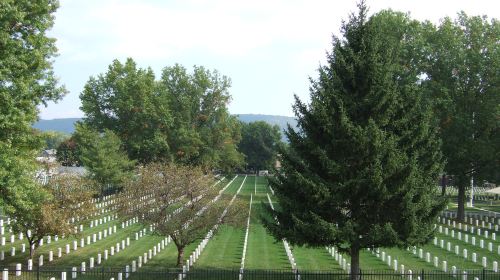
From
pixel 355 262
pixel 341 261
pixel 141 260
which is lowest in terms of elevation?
pixel 141 260

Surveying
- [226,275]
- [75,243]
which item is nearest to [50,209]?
[75,243]

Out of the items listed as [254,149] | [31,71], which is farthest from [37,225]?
[254,149]

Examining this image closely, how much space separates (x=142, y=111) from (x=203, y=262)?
36.6 meters

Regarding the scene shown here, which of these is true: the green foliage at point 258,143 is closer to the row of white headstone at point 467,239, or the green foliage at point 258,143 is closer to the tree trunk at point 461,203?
the tree trunk at point 461,203

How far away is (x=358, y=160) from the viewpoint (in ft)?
70.1

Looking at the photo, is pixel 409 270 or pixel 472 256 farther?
pixel 472 256

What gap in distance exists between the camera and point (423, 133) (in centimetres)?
2247

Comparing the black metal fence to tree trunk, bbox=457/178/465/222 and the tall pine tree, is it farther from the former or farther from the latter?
tree trunk, bbox=457/178/465/222

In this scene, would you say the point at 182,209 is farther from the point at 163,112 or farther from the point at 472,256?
the point at 163,112

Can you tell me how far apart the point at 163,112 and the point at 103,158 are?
33.9 ft

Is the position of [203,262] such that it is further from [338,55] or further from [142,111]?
[142,111]

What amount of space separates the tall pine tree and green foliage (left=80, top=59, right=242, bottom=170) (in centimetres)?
4033

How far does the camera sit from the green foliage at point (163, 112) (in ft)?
206

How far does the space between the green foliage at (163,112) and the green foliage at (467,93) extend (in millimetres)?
26735
